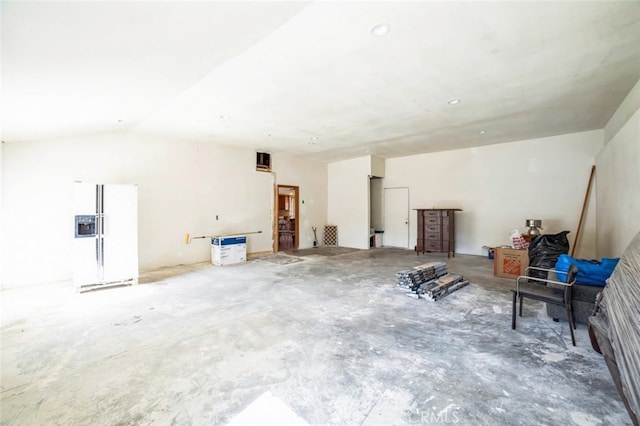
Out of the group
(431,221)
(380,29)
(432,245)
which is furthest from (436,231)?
(380,29)

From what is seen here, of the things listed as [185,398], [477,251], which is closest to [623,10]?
[185,398]

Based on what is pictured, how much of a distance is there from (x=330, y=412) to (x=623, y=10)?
4.07m

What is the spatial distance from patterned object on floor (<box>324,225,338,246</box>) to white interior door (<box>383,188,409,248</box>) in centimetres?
177

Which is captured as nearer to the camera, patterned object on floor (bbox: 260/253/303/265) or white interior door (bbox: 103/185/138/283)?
white interior door (bbox: 103/185/138/283)

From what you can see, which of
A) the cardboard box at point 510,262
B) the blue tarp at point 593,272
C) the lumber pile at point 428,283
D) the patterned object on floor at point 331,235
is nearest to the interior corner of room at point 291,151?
the cardboard box at point 510,262

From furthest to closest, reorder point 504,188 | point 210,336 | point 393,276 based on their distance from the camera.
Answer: point 504,188 → point 393,276 → point 210,336

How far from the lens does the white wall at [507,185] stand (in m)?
6.18

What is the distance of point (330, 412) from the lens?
5.75 ft

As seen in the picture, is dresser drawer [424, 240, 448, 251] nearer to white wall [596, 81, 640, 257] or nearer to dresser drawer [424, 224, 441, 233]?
dresser drawer [424, 224, 441, 233]

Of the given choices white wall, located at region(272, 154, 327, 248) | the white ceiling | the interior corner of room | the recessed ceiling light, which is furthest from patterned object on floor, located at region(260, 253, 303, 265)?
Result: the recessed ceiling light

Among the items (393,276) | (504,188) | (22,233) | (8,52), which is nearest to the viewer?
(8,52)

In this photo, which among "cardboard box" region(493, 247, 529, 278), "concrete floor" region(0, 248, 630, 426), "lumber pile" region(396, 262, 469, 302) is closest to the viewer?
"concrete floor" region(0, 248, 630, 426)

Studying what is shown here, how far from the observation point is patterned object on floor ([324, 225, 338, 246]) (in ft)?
31.8

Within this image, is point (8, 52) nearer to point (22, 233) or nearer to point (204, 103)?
point (204, 103)
